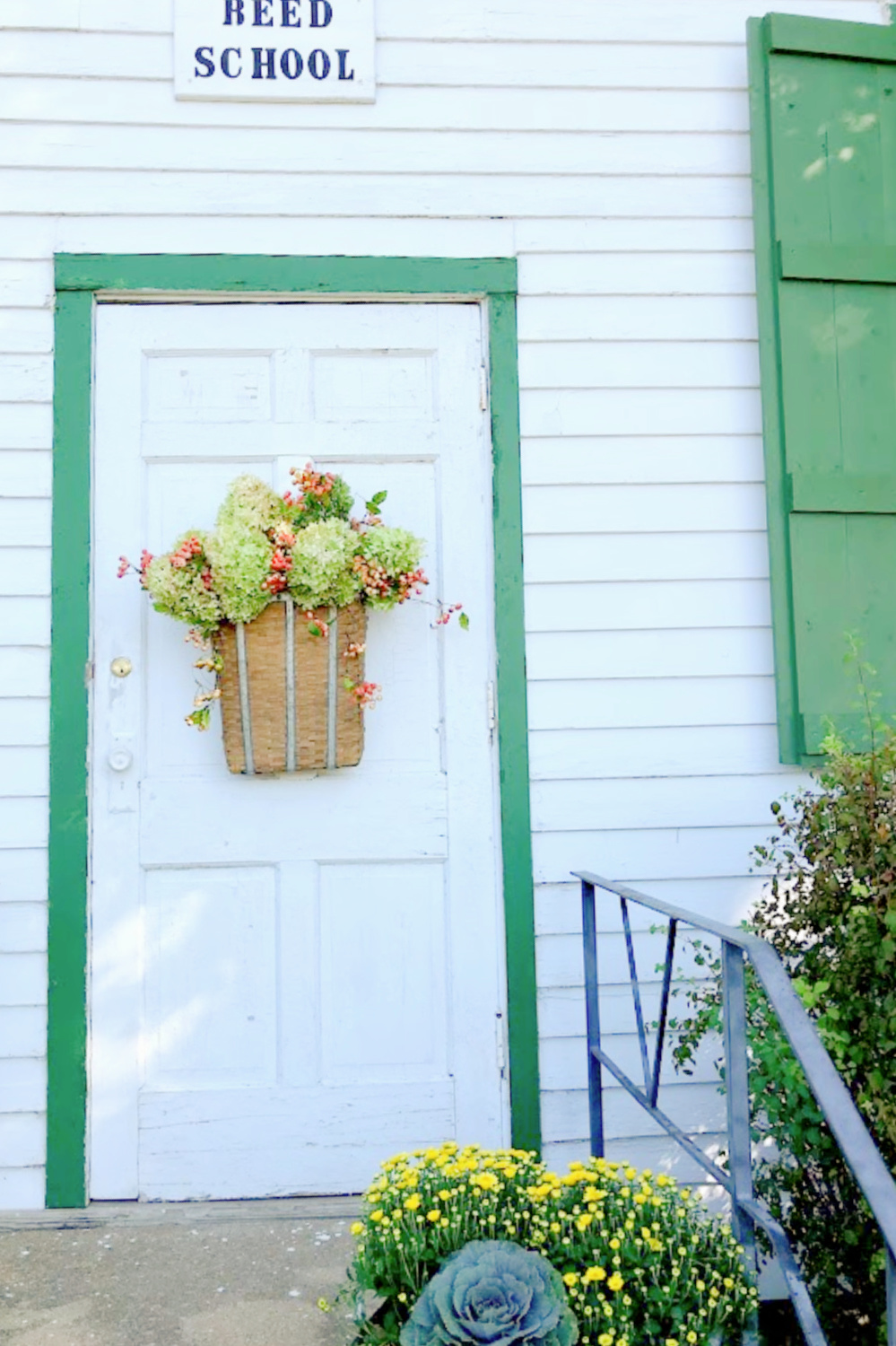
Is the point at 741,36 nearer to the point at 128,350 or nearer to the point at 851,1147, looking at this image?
the point at 128,350

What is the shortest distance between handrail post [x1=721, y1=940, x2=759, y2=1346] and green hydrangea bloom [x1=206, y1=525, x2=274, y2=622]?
136 cm

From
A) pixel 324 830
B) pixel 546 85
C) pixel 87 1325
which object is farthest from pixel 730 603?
pixel 87 1325

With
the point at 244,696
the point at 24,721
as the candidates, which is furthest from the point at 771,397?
the point at 24,721

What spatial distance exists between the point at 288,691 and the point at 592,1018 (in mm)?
1034

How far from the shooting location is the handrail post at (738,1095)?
81.5 inches

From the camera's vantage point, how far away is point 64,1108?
3012 mm

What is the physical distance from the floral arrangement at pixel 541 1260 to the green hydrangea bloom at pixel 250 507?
147 cm

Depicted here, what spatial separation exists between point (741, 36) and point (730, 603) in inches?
61.2

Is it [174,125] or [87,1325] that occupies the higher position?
[174,125]

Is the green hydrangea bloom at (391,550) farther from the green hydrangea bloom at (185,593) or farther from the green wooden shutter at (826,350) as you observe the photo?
the green wooden shutter at (826,350)

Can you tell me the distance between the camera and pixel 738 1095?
207cm

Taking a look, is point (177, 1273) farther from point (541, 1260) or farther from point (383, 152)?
point (383, 152)

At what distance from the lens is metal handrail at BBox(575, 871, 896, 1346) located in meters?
1.53

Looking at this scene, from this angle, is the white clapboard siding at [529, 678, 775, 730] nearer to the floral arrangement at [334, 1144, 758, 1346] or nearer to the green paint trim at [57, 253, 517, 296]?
the green paint trim at [57, 253, 517, 296]
